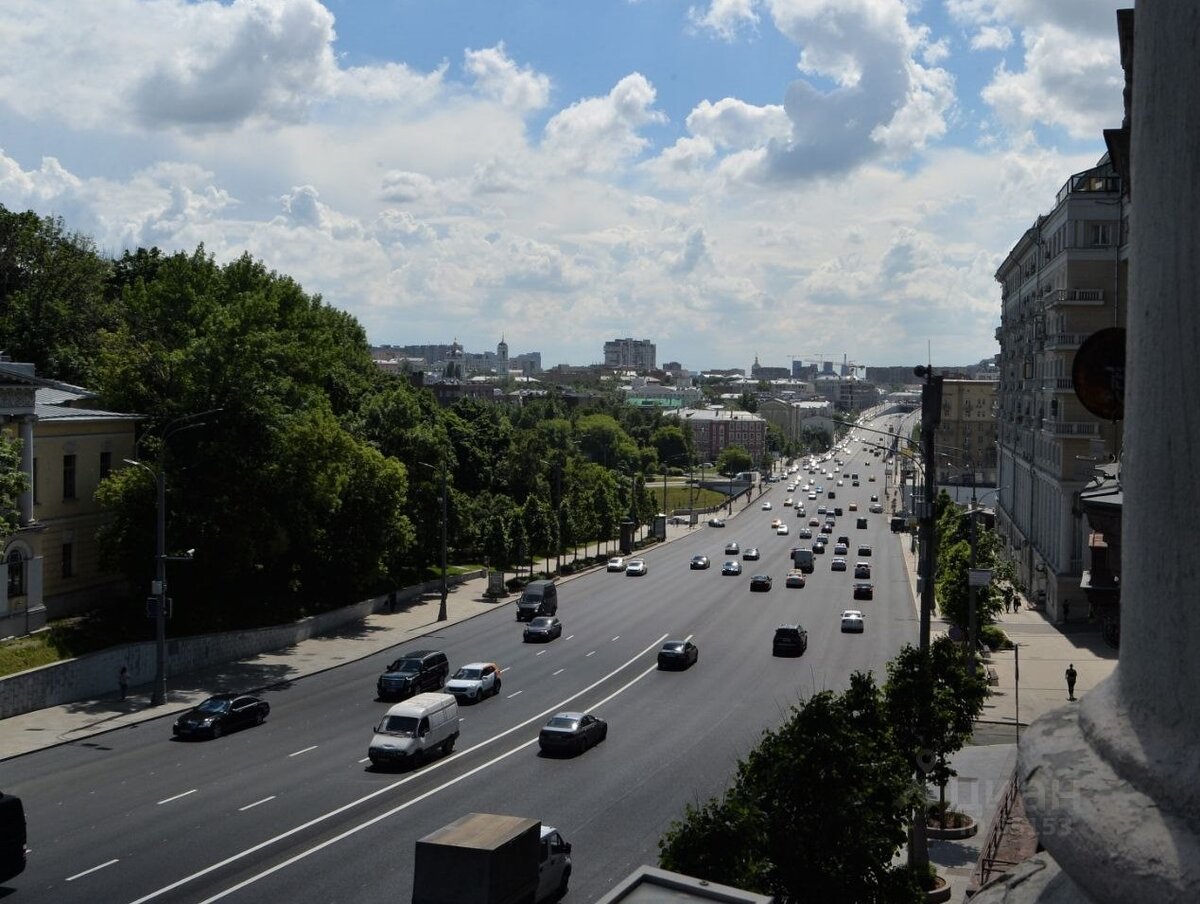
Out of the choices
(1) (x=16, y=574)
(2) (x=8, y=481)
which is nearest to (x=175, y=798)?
(2) (x=8, y=481)

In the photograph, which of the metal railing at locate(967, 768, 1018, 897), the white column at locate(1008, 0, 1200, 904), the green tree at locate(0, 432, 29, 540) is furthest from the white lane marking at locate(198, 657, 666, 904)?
the white column at locate(1008, 0, 1200, 904)

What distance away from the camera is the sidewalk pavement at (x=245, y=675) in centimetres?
3484

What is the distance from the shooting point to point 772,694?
41.3 m

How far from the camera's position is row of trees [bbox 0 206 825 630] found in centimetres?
4688

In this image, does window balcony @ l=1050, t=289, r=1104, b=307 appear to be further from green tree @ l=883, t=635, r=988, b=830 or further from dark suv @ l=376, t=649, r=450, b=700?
green tree @ l=883, t=635, r=988, b=830

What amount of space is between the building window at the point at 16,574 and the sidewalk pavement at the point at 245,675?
5097mm

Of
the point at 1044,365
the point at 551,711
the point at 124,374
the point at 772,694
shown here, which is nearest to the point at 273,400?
the point at 124,374

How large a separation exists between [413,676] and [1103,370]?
123ft

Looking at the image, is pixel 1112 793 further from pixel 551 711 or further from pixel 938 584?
pixel 938 584

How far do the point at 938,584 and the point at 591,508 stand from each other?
39.2 m

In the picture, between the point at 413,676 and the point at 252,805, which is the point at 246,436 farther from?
A: the point at 252,805

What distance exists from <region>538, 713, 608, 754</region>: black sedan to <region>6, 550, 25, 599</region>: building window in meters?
20.2

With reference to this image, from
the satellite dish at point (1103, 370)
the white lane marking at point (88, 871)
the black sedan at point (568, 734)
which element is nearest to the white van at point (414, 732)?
the black sedan at point (568, 734)

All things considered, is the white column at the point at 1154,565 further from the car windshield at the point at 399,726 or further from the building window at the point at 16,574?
the building window at the point at 16,574
